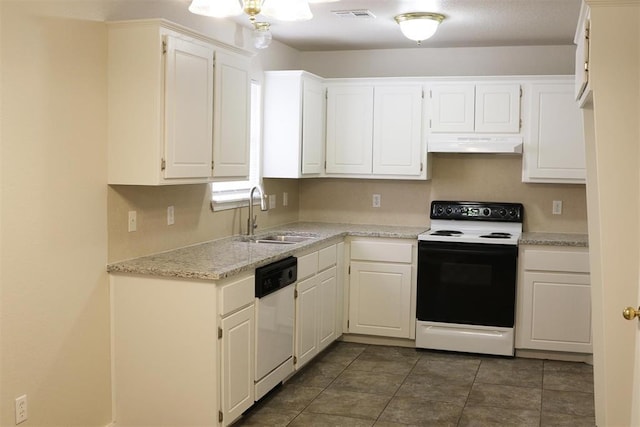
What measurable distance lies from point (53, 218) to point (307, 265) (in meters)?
1.88

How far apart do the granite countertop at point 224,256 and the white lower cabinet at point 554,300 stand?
90 cm

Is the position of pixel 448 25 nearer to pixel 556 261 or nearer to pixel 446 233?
pixel 446 233

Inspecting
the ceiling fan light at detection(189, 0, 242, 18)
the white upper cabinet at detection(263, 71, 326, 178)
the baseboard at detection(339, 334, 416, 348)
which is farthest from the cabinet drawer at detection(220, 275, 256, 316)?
the baseboard at detection(339, 334, 416, 348)

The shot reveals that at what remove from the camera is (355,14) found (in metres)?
4.63

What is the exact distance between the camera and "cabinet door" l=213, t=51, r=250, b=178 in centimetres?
403

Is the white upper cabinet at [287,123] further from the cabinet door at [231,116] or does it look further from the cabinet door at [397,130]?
the cabinet door at [231,116]

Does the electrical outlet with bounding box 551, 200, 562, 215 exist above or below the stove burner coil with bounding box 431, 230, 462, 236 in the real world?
above

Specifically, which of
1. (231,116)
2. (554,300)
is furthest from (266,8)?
(554,300)

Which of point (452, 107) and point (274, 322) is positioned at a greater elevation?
point (452, 107)

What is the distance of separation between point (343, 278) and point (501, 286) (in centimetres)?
118

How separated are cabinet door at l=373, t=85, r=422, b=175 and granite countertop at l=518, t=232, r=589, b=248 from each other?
99 centimetres

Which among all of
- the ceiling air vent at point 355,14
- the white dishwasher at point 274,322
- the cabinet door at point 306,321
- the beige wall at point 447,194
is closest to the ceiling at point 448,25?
the ceiling air vent at point 355,14

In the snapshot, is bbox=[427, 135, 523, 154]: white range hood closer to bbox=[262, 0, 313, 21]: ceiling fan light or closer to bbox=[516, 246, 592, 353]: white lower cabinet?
bbox=[516, 246, 592, 353]: white lower cabinet

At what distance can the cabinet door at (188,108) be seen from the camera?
11.6 ft
